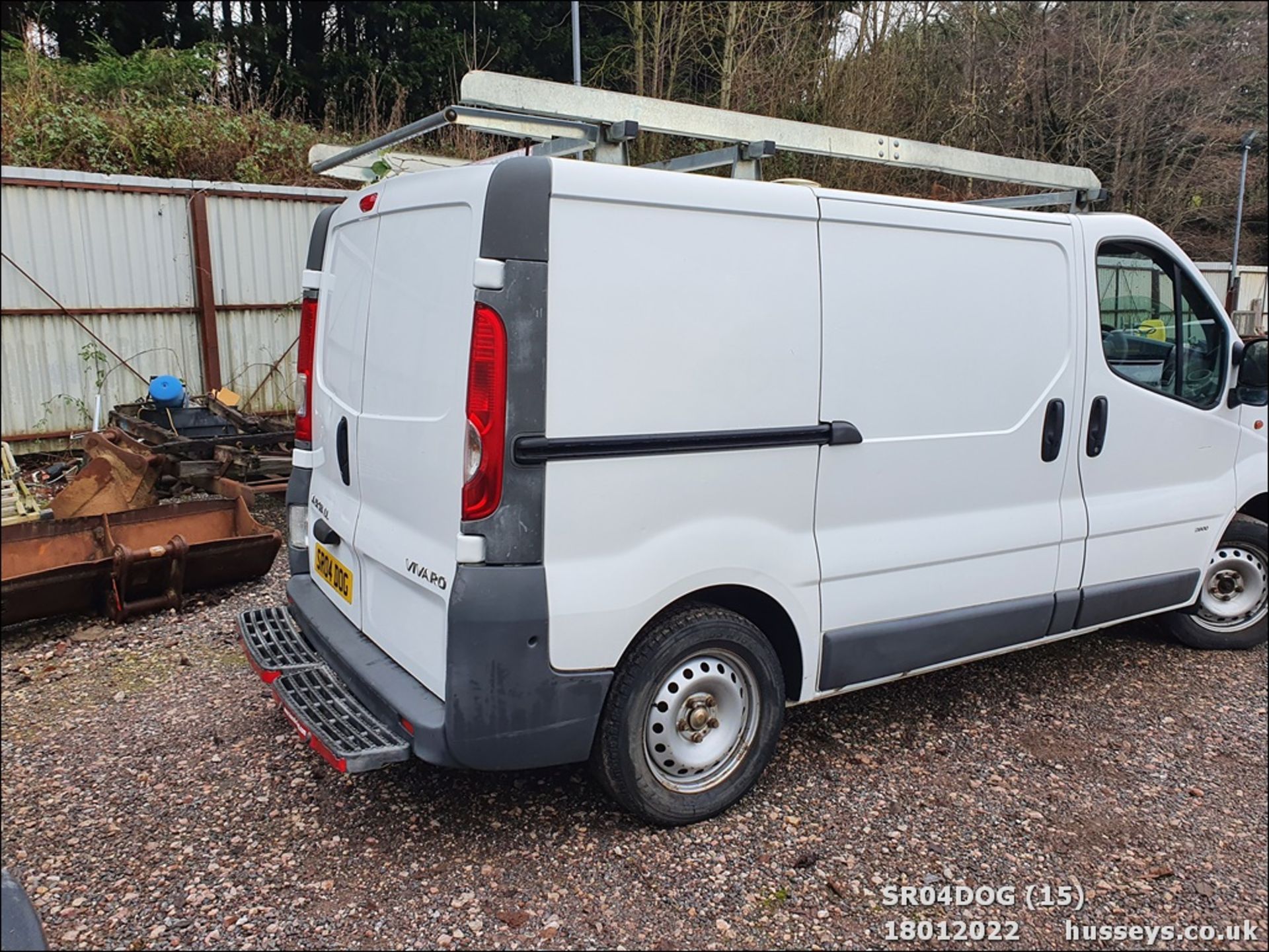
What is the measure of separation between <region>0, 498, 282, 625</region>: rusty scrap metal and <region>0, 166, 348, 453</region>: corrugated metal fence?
3.22 metres

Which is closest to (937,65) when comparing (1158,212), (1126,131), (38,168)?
(1126,131)

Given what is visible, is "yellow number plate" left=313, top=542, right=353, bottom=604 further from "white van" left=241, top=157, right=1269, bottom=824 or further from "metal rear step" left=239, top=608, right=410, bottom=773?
"metal rear step" left=239, top=608, right=410, bottom=773

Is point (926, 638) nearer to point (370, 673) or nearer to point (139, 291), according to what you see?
point (370, 673)

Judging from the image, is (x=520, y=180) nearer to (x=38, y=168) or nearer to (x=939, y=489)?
(x=939, y=489)

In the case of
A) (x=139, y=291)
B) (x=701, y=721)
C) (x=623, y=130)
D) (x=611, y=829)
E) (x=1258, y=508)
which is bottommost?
(x=611, y=829)

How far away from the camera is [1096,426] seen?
3760 mm

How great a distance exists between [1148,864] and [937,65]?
39.1 ft

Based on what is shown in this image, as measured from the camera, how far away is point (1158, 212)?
1526 cm

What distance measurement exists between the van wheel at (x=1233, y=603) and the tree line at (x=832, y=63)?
5.41m

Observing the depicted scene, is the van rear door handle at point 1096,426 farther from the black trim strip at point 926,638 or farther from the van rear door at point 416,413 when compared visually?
the van rear door at point 416,413

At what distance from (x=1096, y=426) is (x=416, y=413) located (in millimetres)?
2795

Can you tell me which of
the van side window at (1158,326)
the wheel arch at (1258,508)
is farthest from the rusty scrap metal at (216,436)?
the wheel arch at (1258,508)

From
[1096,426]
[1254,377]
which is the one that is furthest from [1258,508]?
[1096,426]

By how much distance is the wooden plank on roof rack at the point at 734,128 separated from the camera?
A: 295 centimetres
